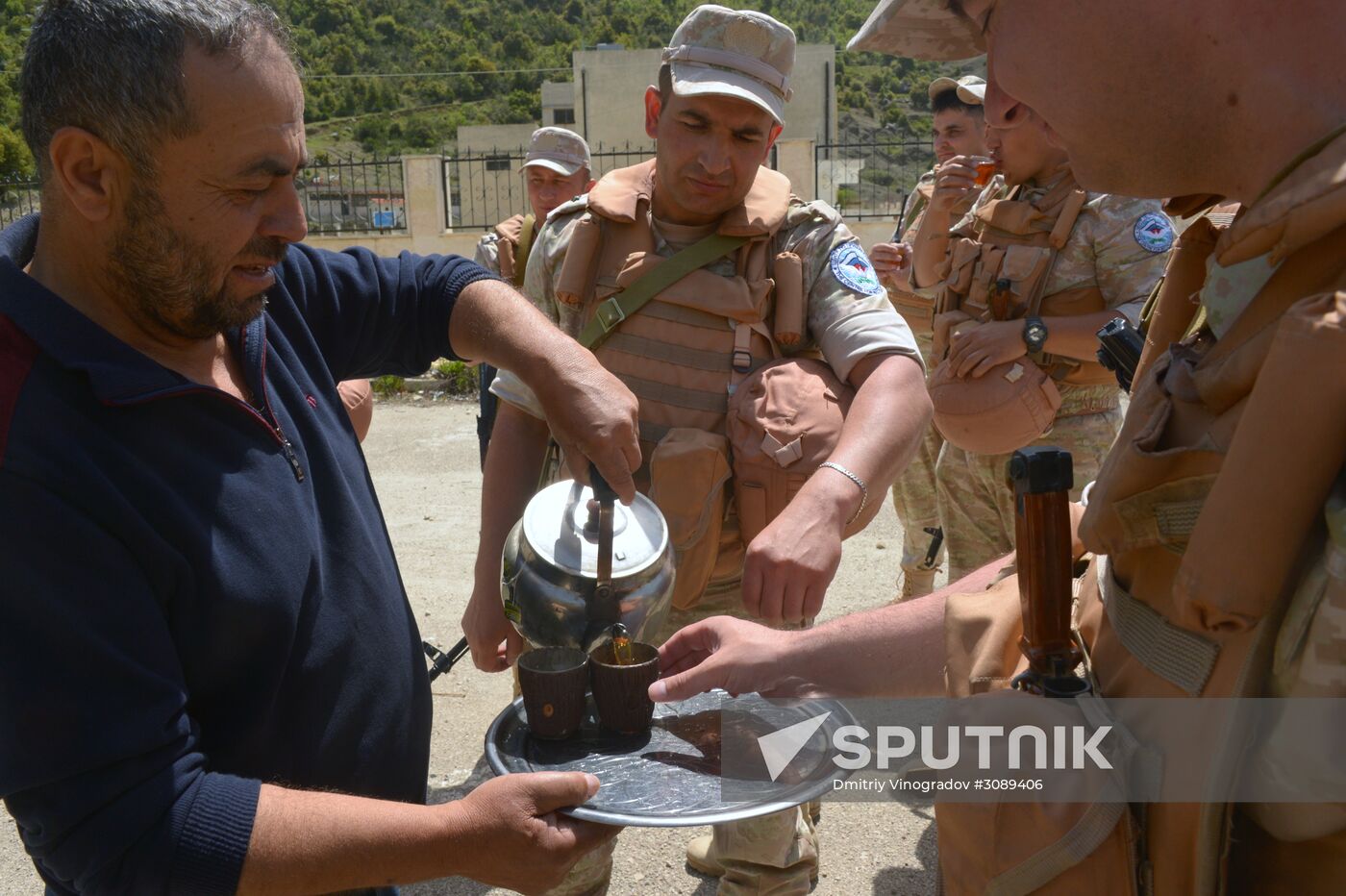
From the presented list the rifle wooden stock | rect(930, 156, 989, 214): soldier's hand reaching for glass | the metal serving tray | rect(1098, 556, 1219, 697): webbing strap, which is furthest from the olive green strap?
rect(1098, 556, 1219, 697): webbing strap

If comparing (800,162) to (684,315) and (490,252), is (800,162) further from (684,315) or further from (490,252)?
(684,315)

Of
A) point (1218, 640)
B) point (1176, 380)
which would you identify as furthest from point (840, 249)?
point (1218, 640)

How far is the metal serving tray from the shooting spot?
162 cm

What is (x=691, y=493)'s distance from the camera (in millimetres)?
2705

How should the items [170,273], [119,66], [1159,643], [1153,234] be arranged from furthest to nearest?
[1153,234] → [170,273] → [119,66] → [1159,643]

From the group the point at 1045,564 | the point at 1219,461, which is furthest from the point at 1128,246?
the point at 1219,461

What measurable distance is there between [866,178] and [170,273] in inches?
1871

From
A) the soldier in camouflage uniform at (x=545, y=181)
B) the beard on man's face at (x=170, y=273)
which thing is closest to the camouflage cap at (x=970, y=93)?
the soldier in camouflage uniform at (x=545, y=181)

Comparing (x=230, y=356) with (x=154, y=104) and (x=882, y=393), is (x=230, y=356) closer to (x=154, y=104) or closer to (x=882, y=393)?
(x=154, y=104)

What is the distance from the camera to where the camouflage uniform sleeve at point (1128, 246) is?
3.85m

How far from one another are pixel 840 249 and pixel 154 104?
6.09 ft

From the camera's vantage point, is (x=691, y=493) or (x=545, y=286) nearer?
(x=691, y=493)

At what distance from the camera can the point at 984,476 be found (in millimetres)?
4348

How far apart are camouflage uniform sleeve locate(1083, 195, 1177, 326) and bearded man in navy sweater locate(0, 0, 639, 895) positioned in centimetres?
309
